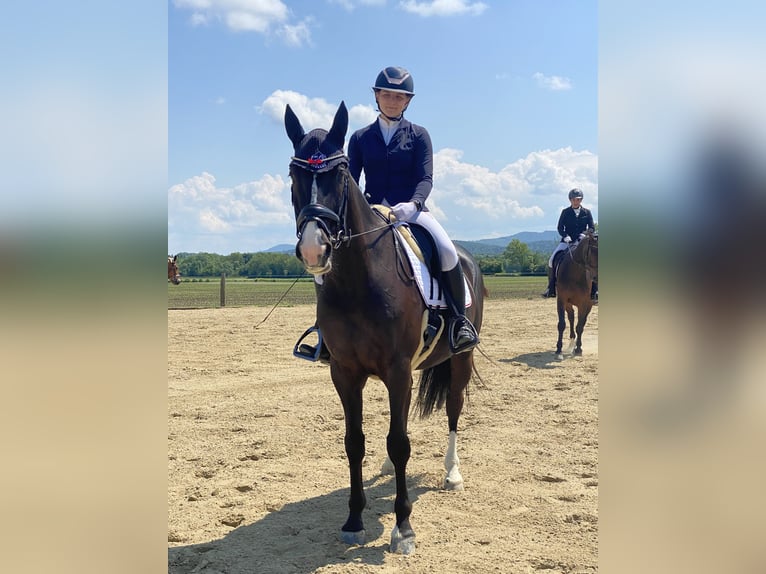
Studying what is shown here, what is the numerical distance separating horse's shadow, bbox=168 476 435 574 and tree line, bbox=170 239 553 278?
92.8 feet

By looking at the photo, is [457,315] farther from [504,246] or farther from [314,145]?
[504,246]

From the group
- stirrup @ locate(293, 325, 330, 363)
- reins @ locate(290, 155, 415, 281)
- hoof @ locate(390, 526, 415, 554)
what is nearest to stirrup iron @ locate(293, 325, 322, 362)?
stirrup @ locate(293, 325, 330, 363)

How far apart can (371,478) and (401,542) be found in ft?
4.74

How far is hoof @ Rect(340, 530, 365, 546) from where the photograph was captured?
152 inches

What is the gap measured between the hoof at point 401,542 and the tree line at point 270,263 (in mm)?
28912

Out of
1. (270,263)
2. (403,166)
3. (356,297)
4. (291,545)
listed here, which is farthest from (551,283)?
(270,263)
